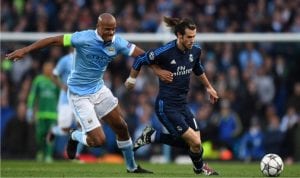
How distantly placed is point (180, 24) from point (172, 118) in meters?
1.35

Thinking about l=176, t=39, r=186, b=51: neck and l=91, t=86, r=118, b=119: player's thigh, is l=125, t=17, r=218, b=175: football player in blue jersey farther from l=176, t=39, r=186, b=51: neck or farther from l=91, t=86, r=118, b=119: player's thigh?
l=91, t=86, r=118, b=119: player's thigh

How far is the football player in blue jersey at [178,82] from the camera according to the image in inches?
512

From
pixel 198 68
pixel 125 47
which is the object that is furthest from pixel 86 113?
pixel 198 68

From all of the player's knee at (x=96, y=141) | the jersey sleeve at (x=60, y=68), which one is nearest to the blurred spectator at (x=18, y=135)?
the jersey sleeve at (x=60, y=68)

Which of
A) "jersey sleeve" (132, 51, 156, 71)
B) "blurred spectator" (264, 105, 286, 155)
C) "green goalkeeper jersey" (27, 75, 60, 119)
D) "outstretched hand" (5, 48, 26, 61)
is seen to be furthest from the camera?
"blurred spectator" (264, 105, 286, 155)

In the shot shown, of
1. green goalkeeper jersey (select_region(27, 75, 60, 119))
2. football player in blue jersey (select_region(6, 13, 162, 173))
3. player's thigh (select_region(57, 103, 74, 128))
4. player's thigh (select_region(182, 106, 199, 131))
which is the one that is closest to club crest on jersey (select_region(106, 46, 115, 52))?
football player in blue jersey (select_region(6, 13, 162, 173))

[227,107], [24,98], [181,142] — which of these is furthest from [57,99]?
[181,142]

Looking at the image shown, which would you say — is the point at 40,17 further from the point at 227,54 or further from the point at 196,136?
the point at 196,136

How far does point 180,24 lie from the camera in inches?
513

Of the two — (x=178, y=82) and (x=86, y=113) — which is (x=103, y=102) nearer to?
(x=86, y=113)

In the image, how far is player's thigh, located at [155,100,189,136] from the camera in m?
13.1

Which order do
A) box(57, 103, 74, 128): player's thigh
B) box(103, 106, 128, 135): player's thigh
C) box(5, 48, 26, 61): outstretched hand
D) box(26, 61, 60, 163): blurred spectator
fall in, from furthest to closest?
1. box(26, 61, 60, 163): blurred spectator
2. box(57, 103, 74, 128): player's thigh
3. box(103, 106, 128, 135): player's thigh
4. box(5, 48, 26, 61): outstretched hand

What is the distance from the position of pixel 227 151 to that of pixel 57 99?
3.97 m

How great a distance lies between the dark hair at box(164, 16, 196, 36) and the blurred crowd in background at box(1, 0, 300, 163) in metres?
7.61
